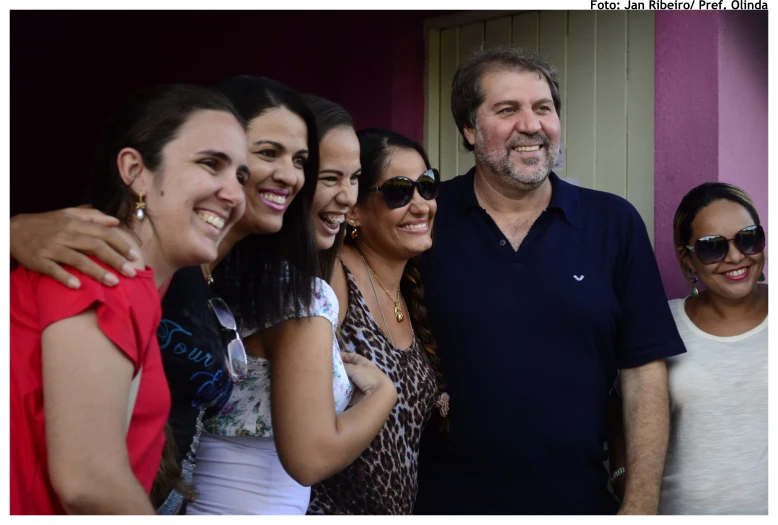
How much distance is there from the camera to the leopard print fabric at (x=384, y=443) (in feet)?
8.50

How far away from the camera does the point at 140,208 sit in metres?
1.84

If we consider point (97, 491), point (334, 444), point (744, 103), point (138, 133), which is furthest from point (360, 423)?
point (744, 103)

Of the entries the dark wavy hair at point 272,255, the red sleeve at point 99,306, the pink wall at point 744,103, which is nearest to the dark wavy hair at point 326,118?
the dark wavy hair at point 272,255

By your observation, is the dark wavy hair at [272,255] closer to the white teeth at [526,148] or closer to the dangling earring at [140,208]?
the dangling earring at [140,208]

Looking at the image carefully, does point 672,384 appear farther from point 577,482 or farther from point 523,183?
point 523,183

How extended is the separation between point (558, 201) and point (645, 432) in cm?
85

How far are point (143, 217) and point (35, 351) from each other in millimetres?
367

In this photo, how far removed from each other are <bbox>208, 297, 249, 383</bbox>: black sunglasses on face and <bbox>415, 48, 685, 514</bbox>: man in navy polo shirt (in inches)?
37.2

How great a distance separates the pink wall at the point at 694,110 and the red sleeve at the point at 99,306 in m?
2.85

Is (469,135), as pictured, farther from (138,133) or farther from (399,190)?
(138,133)

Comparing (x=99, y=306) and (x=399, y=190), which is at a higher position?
(x=399, y=190)

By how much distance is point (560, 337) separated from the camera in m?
2.93

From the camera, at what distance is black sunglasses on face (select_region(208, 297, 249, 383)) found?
214 centimetres

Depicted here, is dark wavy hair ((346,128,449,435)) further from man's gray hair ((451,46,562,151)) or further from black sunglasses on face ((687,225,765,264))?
black sunglasses on face ((687,225,765,264))
